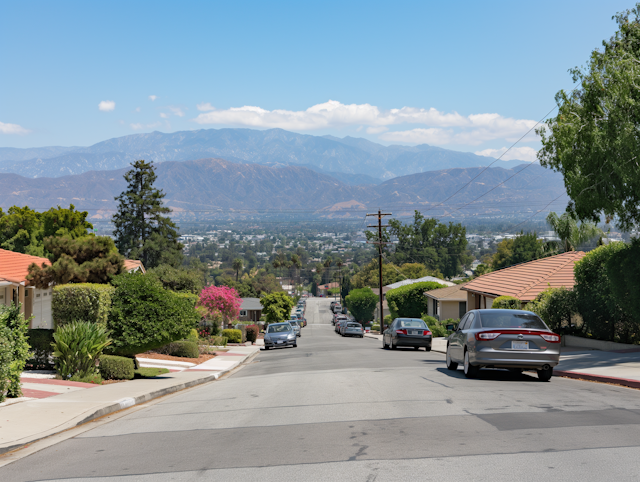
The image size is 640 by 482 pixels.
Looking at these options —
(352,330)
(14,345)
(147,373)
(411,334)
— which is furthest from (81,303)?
(352,330)

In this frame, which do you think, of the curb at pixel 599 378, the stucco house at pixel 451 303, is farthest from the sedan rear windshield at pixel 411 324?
the stucco house at pixel 451 303

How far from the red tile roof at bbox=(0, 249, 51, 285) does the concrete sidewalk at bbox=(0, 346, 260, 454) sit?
349 inches

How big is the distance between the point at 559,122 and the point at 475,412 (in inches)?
518

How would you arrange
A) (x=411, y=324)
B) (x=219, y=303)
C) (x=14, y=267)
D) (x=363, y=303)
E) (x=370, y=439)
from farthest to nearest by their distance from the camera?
(x=363, y=303), (x=219, y=303), (x=411, y=324), (x=14, y=267), (x=370, y=439)

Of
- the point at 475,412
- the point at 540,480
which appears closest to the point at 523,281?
the point at 475,412

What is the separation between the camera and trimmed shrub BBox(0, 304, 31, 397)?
1059 centimetres

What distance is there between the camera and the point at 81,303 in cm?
1642

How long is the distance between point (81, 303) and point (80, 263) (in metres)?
4.46

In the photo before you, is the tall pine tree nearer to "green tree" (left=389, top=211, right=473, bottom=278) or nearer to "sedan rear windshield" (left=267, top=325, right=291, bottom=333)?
"sedan rear windshield" (left=267, top=325, right=291, bottom=333)

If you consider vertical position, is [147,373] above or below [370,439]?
below

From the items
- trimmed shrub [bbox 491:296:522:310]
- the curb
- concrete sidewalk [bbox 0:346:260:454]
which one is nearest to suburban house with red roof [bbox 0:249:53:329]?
concrete sidewalk [bbox 0:346:260:454]

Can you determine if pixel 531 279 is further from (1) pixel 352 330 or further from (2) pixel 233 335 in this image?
(1) pixel 352 330

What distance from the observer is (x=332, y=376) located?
51.1 feet

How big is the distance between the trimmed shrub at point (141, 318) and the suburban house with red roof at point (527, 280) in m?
18.8
